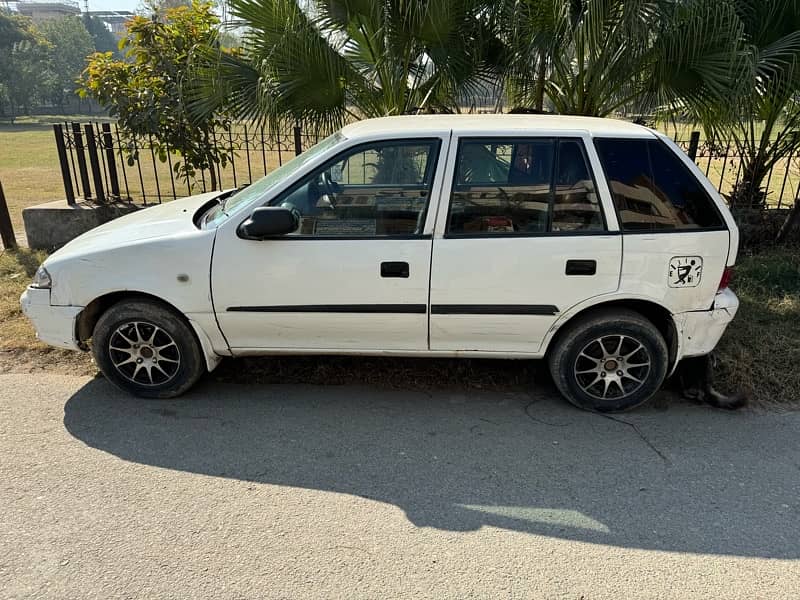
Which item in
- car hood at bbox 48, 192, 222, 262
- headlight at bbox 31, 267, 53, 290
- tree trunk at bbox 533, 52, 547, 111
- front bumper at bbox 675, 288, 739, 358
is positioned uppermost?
tree trunk at bbox 533, 52, 547, 111

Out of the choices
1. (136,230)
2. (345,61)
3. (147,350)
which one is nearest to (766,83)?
(345,61)

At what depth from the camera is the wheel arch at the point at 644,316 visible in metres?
3.59

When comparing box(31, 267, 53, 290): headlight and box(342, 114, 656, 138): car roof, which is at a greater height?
box(342, 114, 656, 138): car roof

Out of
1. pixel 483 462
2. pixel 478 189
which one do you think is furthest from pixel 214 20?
pixel 483 462

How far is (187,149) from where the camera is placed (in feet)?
24.3

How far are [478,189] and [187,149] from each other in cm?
517

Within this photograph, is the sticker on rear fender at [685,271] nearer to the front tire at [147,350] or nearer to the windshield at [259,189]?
the windshield at [259,189]

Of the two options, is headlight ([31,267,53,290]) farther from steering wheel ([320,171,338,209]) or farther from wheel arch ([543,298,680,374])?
wheel arch ([543,298,680,374])

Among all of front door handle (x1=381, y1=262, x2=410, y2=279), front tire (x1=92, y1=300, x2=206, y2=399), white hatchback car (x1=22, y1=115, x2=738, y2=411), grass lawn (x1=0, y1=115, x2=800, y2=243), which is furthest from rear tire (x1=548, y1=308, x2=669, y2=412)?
grass lawn (x1=0, y1=115, x2=800, y2=243)

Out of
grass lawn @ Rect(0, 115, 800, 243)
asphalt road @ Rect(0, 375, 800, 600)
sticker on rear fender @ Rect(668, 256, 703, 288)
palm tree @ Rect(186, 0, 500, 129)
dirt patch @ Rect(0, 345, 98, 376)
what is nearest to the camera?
asphalt road @ Rect(0, 375, 800, 600)

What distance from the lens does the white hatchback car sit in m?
3.47

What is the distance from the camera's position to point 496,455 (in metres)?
3.30

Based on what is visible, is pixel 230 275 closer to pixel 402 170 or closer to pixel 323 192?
pixel 323 192

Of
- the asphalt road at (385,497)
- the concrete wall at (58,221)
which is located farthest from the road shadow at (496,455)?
the concrete wall at (58,221)
